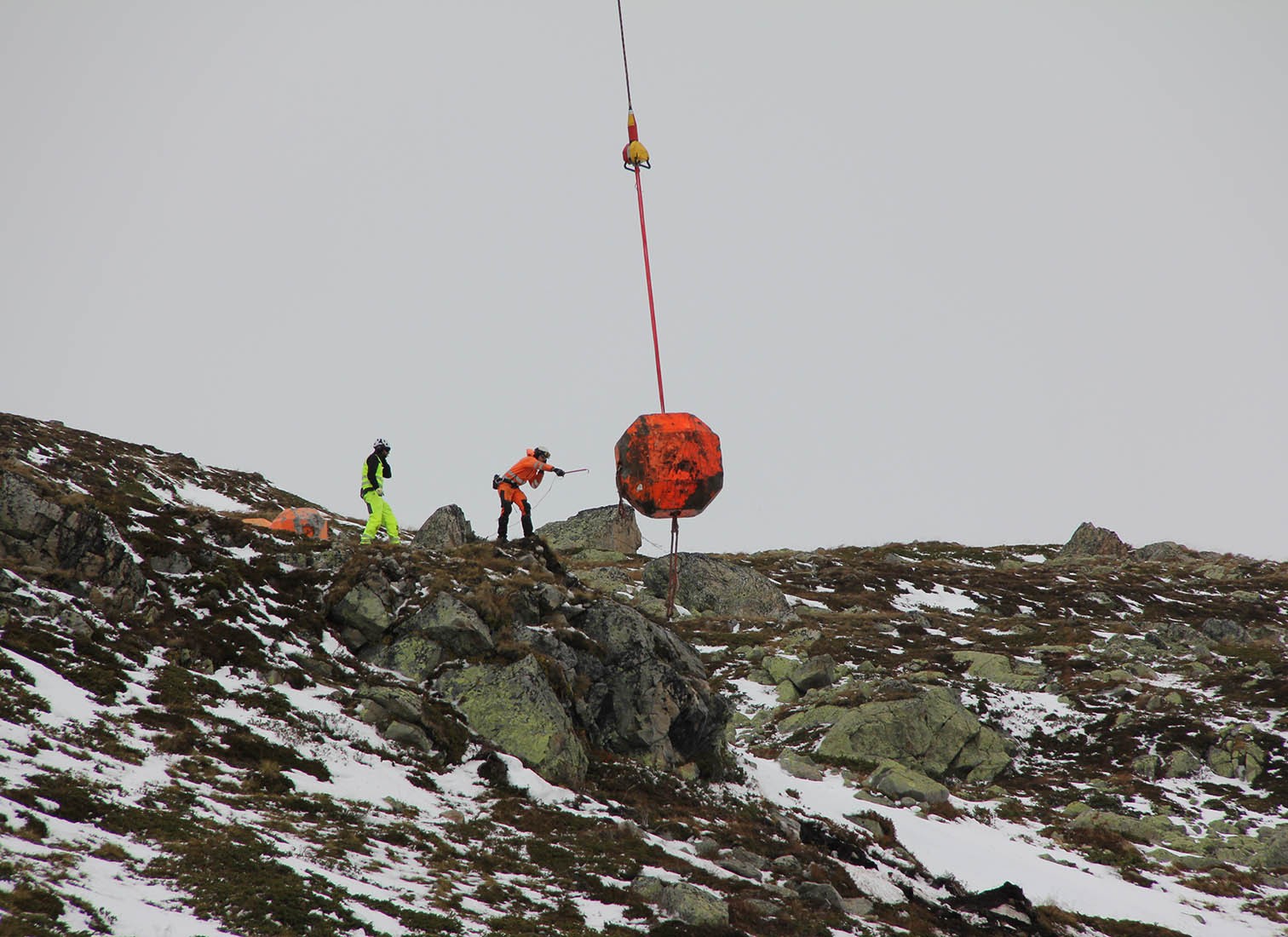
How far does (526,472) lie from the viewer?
23203 mm

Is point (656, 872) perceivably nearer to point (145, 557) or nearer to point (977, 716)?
point (145, 557)

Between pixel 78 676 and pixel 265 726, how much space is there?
2841 mm

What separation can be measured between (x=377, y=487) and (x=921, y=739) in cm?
1737

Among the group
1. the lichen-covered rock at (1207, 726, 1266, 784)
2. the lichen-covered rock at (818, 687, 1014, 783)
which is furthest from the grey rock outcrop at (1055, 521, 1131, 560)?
the lichen-covered rock at (818, 687, 1014, 783)

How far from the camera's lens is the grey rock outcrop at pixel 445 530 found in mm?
34406

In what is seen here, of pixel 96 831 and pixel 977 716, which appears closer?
pixel 96 831

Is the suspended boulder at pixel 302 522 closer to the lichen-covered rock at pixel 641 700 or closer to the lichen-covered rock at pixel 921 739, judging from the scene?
the lichen-covered rock at pixel 641 700

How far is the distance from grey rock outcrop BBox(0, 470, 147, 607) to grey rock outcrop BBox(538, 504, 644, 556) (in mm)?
37869

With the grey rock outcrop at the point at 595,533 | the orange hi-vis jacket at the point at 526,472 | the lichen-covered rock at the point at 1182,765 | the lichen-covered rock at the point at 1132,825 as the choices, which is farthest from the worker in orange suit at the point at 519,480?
the grey rock outcrop at the point at 595,533

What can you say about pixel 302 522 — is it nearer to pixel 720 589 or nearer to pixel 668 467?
pixel 720 589

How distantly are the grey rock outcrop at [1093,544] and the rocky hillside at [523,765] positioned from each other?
35.6 m

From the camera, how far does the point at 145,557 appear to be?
651 inches

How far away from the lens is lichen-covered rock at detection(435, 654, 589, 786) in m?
16.1

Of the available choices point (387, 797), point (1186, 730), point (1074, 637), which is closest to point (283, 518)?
point (387, 797)
